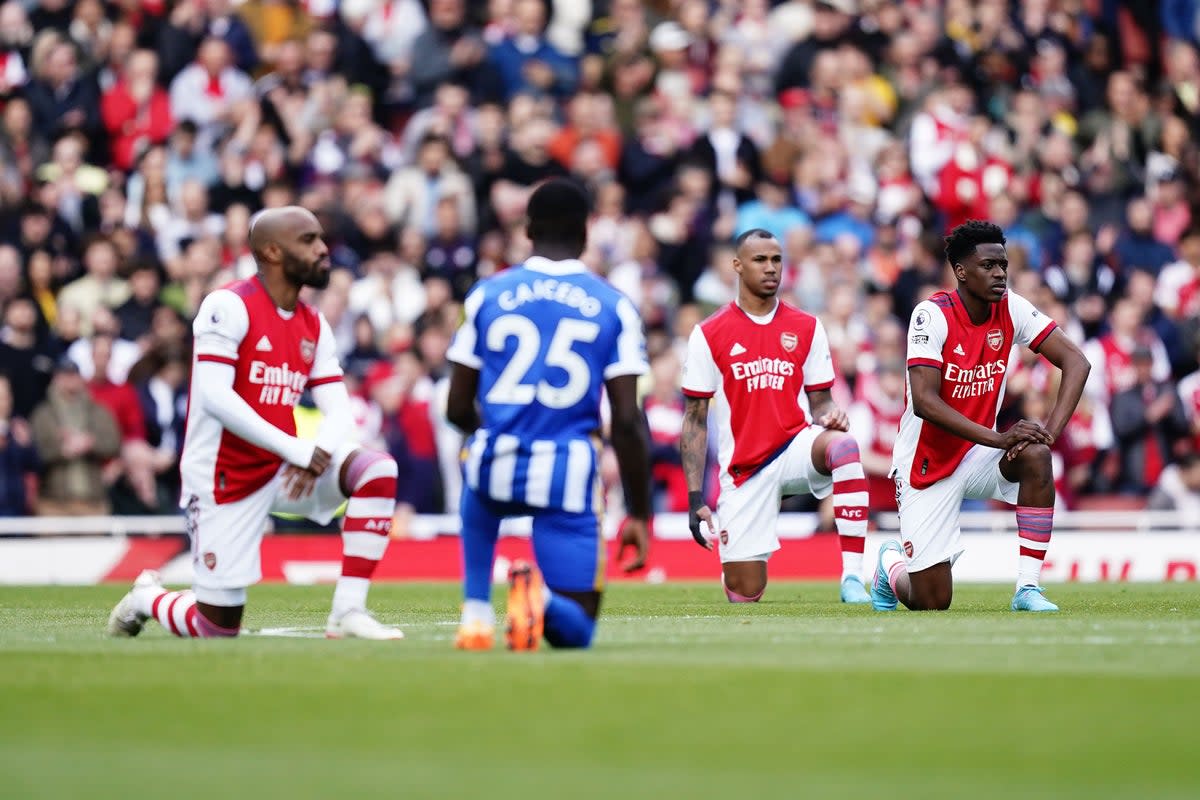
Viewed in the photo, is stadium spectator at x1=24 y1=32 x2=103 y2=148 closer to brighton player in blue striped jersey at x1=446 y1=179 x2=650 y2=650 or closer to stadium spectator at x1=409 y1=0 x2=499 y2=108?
stadium spectator at x1=409 y1=0 x2=499 y2=108

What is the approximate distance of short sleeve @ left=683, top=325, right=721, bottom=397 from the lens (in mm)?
14344

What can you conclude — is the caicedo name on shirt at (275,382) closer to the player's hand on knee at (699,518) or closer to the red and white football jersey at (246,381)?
the red and white football jersey at (246,381)

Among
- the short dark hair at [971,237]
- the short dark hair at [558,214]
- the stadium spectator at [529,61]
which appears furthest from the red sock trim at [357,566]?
the stadium spectator at [529,61]

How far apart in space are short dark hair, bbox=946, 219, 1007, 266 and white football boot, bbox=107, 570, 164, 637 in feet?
17.6

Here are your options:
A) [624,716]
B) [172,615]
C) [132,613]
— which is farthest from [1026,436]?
[624,716]

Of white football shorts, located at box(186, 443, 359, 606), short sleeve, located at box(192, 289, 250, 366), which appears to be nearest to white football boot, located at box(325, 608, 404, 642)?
white football shorts, located at box(186, 443, 359, 606)

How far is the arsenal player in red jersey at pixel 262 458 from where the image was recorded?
9.90m

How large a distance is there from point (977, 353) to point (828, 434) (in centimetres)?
150

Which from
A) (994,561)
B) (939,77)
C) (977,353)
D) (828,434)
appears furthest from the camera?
(939,77)

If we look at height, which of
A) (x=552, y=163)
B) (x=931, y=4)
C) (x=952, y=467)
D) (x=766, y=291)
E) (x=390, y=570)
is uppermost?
(x=931, y=4)

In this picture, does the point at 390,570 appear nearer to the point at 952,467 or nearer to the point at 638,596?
the point at 638,596

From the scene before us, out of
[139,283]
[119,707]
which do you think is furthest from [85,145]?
[119,707]

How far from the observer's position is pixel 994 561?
19.3 meters

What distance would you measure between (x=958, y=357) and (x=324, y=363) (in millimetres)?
4334
